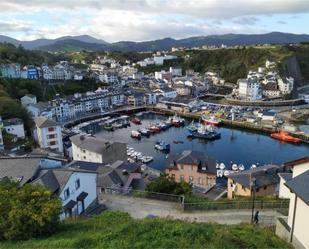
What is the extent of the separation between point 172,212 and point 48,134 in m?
26.9

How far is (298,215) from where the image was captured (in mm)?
8180

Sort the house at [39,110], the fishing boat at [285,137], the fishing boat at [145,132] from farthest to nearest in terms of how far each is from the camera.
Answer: the house at [39,110], the fishing boat at [145,132], the fishing boat at [285,137]

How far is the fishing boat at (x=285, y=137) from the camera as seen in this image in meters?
43.5

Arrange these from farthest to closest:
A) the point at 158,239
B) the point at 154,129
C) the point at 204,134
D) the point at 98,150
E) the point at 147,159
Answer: the point at 154,129, the point at 204,134, the point at 147,159, the point at 98,150, the point at 158,239

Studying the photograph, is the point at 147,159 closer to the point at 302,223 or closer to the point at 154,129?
the point at 154,129

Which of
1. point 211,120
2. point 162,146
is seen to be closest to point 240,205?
point 162,146

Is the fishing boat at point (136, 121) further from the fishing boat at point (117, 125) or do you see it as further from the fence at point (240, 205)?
the fence at point (240, 205)

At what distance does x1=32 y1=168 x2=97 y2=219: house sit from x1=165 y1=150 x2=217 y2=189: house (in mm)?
12101

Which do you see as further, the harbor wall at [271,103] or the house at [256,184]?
the harbor wall at [271,103]

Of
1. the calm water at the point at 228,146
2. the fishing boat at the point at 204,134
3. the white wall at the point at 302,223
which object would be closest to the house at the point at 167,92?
the calm water at the point at 228,146

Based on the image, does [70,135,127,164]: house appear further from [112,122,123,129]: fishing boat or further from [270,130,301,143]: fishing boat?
[270,130,301,143]: fishing boat

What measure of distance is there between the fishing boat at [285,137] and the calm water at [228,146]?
2.55 feet

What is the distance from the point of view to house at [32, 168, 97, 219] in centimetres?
1362

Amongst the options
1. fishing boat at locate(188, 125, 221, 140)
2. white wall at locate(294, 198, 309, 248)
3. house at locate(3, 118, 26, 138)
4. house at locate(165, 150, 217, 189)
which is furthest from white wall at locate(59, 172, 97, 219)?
fishing boat at locate(188, 125, 221, 140)
